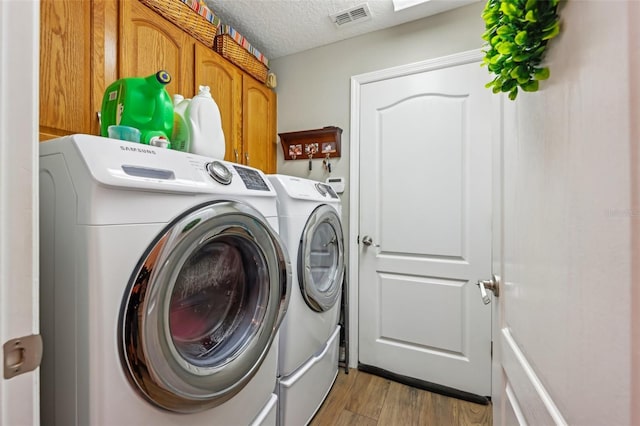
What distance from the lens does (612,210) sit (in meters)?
0.32

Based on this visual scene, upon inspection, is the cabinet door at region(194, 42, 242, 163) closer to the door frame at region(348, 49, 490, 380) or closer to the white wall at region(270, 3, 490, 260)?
the white wall at region(270, 3, 490, 260)

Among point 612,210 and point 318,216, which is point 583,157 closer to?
point 612,210

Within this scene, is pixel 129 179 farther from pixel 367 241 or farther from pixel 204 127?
pixel 367 241

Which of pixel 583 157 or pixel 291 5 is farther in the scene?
pixel 291 5

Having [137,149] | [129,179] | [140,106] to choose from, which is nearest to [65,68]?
[140,106]

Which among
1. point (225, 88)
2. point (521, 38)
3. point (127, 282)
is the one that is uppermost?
point (225, 88)

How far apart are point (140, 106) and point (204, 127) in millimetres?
228

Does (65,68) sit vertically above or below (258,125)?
below

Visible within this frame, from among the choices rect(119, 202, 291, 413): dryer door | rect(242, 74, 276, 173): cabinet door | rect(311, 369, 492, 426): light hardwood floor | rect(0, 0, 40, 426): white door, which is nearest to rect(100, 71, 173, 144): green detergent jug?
rect(119, 202, 291, 413): dryer door

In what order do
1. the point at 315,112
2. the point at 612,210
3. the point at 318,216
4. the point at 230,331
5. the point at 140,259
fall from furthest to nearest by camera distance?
the point at 315,112 → the point at 318,216 → the point at 230,331 → the point at 140,259 → the point at 612,210

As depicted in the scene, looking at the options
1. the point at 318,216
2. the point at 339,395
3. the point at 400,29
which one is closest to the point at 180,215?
the point at 318,216

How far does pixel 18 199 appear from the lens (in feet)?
1.27

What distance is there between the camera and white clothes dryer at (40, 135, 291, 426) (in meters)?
0.59

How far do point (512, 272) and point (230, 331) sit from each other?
2.93 ft
